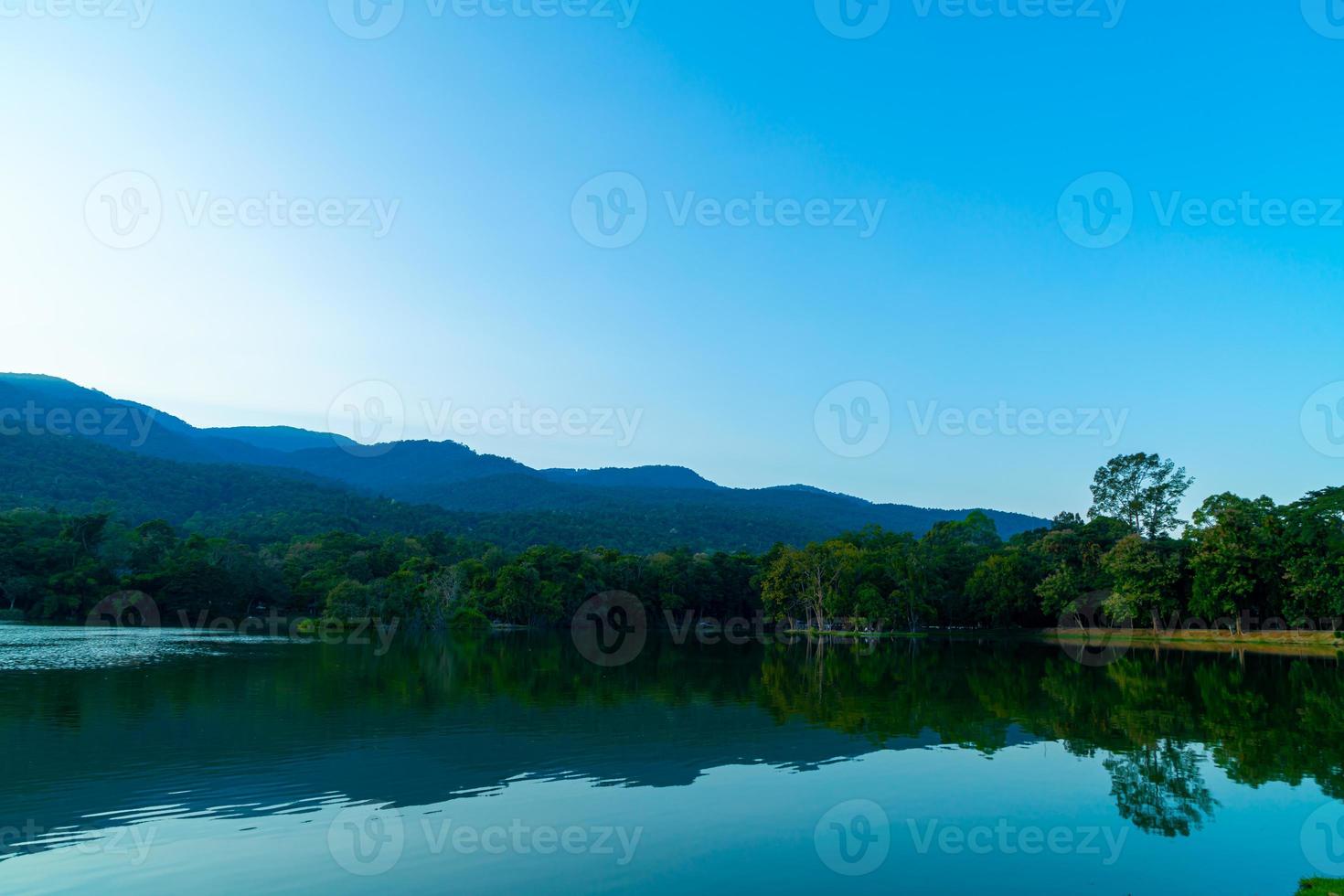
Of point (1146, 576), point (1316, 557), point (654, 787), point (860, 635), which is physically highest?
point (1316, 557)

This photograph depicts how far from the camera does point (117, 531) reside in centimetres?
8450

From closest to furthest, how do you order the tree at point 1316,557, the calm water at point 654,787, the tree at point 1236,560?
1. the calm water at point 654,787
2. the tree at point 1316,557
3. the tree at point 1236,560

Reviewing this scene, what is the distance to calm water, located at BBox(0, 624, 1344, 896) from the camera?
1135cm

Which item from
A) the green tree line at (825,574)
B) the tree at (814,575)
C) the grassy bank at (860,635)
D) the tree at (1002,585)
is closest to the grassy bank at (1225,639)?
the green tree line at (825,574)

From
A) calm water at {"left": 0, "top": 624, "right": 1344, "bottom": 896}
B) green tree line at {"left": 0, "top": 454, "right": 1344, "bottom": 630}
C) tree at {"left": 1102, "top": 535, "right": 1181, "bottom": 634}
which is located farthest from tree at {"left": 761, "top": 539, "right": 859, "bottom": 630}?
calm water at {"left": 0, "top": 624, "right": 1344, "bottom": 896}

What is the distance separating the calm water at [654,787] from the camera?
37.2 feet

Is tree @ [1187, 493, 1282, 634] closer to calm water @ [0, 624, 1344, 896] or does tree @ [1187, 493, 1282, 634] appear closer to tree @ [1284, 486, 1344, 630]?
tree @ [1284, 486, 1344, 630]

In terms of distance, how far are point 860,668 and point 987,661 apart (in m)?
10.1

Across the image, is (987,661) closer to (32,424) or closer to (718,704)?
(718,704)

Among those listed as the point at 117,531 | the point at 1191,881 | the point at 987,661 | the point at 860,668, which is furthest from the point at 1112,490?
the point at 117,531

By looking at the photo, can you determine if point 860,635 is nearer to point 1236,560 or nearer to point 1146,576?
point 1146,576

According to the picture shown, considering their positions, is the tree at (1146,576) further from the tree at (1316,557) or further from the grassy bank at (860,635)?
the grassy bank at (860,635)

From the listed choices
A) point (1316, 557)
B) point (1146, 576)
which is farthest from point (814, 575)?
point (1316, 557)

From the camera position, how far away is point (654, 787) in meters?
15.9
